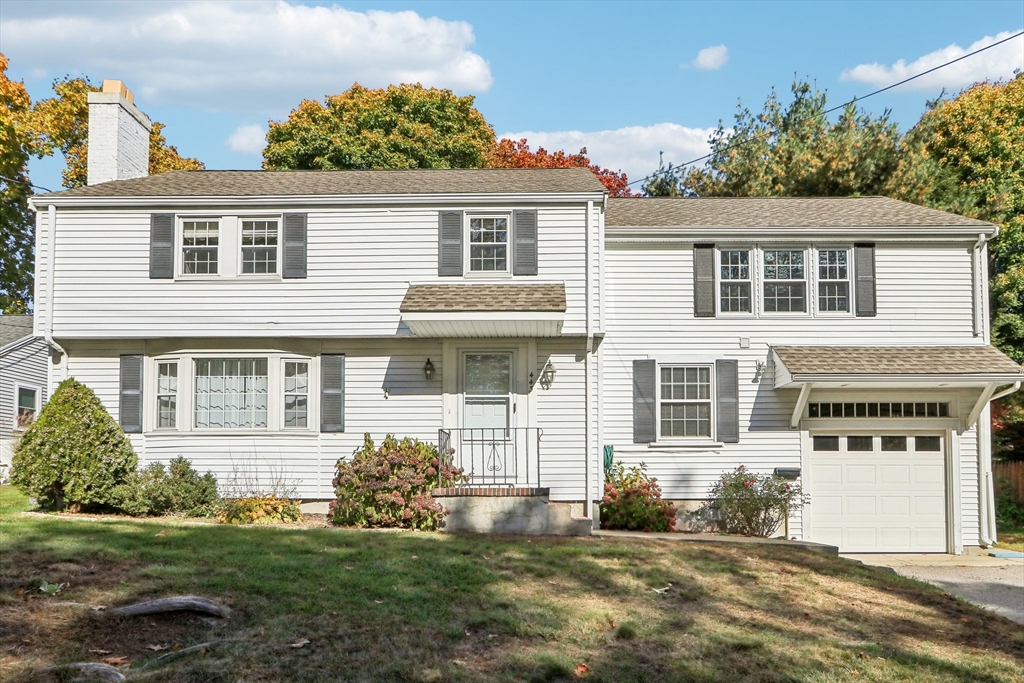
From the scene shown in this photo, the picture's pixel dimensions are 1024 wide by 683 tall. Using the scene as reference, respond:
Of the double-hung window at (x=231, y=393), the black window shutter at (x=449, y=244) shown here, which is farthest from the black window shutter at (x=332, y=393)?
the black window shutter at (x=449, y=244)

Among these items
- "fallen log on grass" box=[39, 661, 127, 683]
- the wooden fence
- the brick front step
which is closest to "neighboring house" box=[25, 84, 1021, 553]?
the brick front step

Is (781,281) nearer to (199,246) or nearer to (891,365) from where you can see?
(891,365)

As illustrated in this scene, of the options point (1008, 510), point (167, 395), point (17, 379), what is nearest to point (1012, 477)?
point (1008, 510)

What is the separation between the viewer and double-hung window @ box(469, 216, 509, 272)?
15.2m

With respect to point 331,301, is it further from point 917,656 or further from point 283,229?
point 917,656

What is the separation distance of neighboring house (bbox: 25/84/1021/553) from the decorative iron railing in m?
0.03

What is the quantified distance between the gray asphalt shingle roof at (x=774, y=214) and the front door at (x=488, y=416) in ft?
10.7

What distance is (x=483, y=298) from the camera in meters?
14.1

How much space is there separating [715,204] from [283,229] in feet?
26.2

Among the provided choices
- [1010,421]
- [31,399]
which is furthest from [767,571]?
[31,399]

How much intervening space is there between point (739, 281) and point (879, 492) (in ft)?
13.8

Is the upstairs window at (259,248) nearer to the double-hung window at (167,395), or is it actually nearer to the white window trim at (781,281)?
the double-hung window at (167,395)

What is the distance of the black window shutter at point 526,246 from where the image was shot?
15008 mm

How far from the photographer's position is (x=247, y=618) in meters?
7.90
